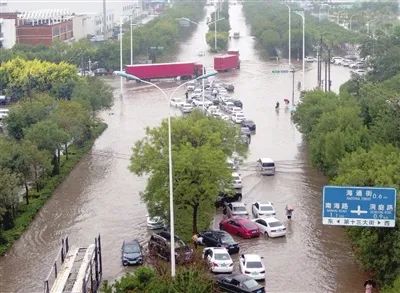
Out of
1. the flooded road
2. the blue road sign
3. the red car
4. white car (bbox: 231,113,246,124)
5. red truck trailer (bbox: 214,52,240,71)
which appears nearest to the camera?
the blue road sign

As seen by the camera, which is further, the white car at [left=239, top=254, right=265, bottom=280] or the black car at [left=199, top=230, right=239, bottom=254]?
the black car at [left=199, top=230, right=239, bottom=254]

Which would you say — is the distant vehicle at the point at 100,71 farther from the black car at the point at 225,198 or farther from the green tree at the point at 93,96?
the black car at the point at 225,198

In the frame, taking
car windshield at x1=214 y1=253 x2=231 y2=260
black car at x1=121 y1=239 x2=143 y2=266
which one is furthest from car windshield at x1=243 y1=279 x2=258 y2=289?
black car at x1=121 y1=239 x2=143 y2=266

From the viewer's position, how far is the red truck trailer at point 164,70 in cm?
3803

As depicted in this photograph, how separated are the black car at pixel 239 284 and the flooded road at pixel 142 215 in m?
0.65

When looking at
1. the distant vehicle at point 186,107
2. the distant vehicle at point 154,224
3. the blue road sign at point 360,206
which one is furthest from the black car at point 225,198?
the distant vehicle at point 186,107

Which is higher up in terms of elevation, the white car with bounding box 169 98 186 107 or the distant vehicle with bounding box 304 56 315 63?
the distant vehicle with bounding box 304 56 315 63

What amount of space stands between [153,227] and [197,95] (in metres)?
16.7

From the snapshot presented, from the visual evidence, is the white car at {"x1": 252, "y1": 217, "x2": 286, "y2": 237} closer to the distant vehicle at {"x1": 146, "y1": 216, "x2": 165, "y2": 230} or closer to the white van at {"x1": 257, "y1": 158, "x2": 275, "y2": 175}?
the distant vehicle at {"x1": 146, "y1": 216, "x2": 165, "y2": 230}

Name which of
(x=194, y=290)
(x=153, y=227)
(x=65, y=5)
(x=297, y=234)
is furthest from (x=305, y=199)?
(x=65, y=5)

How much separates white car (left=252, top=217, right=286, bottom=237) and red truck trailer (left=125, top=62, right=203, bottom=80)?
883 inches

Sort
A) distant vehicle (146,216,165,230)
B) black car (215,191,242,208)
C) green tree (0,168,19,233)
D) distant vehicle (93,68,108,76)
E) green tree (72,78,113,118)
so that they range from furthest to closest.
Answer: distant vehicle (93,68,108,76)
green tree (72,78,113,118)
black car (215,191,242,208)
distant vehicle (146,216,165,230)
green tree (0,168,19,233)

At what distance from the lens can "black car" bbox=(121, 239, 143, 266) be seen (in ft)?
45.9

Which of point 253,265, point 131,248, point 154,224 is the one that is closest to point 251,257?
point 253,265
